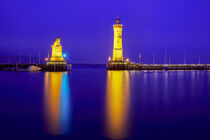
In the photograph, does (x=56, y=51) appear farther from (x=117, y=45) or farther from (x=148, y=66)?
(x=148, y=66)

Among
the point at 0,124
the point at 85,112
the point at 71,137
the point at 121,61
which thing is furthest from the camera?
the point at 121,61

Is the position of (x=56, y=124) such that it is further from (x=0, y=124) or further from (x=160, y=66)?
(x=160, y=66)

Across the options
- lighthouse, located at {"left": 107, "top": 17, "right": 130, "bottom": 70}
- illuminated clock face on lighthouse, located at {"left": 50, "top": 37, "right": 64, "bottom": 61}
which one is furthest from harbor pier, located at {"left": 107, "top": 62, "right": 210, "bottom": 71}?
illuminated clock face on lighthouse, located at {"left": 50, "top": 37, "right": 64, "bottom": 61}

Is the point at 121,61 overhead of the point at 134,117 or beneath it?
overhead

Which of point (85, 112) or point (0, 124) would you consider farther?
point (85, 112)

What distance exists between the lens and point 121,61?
2485 inches

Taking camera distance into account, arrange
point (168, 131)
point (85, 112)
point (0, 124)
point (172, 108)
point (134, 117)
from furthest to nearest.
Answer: point (172, 108) < point (85, 112) < point (134, 117) < point (0, 124) < point (168, 131)

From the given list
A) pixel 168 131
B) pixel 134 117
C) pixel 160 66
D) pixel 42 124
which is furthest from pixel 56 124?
pixel 160 66

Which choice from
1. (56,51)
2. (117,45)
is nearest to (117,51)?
(117,45)

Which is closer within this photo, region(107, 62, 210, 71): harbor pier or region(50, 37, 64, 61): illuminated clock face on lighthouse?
region(50, 37, 64, 61): illuminated clock face on lighthouse

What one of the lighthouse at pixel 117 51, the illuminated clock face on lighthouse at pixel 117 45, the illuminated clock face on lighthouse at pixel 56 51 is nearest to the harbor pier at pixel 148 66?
the lighthouse at pixel 117 51

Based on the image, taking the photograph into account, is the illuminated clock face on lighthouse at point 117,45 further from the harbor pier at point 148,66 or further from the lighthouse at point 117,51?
the harbor pier at point 148,66

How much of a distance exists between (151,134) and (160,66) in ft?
246

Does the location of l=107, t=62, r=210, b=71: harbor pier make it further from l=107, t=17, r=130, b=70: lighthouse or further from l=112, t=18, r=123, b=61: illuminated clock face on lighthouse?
l=112, t=18, r=123, b=61: illuminated clock face on lighthouse
